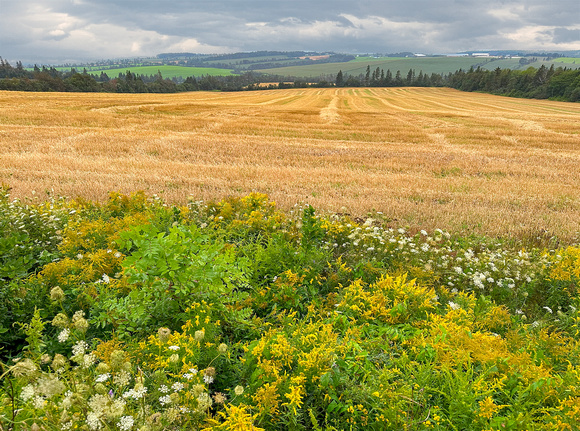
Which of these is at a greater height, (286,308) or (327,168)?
(327,168)

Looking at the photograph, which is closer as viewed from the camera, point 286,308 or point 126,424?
point 126,424

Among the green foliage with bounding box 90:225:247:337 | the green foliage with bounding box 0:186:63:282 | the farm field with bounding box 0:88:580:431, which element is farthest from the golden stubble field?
the green foliage with bounding box 90:225:247:337

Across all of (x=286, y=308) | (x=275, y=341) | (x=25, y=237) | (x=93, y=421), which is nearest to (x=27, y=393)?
(x=93, y=421)

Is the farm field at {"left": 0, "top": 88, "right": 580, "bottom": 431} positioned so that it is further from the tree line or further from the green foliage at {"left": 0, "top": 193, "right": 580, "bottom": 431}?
the tree line

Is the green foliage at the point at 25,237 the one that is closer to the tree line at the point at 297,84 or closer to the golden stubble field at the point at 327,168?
the golden stubble field at the point at 327,168

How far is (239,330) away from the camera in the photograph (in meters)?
3.27

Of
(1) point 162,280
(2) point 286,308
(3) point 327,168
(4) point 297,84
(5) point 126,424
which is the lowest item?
(2) point 286,308

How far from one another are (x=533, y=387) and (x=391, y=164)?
11.8m

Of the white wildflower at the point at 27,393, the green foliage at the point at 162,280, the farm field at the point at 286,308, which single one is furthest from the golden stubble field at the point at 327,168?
the white wildflower at the point at 27,393

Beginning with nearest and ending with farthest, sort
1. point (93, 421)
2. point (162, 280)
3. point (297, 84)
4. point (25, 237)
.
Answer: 1. point (93, 421)
2. point (162, 280)
3. point (25, 237)
4. point (297, 84)

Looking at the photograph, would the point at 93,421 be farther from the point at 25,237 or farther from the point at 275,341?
the point at 25,237

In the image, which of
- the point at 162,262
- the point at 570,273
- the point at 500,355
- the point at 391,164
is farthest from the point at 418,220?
the point at 391,164

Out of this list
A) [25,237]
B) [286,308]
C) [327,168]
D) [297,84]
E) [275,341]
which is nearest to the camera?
[275,341]

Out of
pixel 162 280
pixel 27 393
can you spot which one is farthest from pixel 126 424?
pixel 162 280
